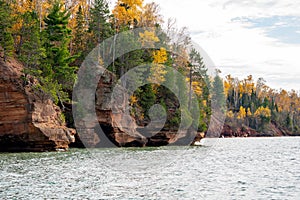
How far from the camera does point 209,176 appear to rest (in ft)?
82.7

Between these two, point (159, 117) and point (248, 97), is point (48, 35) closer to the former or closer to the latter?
point (159, 117)

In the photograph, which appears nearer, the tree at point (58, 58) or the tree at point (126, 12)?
the tree at point (58, 58)

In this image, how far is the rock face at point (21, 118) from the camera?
125ft

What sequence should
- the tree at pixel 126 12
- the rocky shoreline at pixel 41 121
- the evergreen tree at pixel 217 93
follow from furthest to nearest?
the evergreen tree at pixel 217 93, the tree at pixel 126 12, the rocky shoreline at pixel 41 121

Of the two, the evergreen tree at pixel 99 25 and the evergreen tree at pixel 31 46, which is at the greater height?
the evergreen tree at pixel 99 25

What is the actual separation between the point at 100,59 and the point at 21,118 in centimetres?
1932

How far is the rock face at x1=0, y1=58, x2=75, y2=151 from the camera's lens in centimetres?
3806

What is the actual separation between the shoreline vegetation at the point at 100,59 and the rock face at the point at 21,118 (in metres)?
0.25

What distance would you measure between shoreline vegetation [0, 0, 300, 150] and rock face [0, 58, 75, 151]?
9.7 inches

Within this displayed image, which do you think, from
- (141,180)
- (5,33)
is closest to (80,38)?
(5,33)

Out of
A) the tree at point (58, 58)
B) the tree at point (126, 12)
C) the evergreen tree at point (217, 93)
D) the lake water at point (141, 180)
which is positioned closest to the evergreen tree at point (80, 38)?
the tree at point (126, 12)

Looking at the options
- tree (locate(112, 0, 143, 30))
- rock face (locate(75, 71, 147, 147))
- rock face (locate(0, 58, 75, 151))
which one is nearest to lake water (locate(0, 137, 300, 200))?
rock face (locate(0, 58, 75, 151))

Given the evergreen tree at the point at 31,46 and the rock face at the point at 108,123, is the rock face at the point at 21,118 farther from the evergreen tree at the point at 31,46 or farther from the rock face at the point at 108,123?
the rock face at the point at 108,123

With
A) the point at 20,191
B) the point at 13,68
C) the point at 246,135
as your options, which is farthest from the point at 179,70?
the point at 246,135
